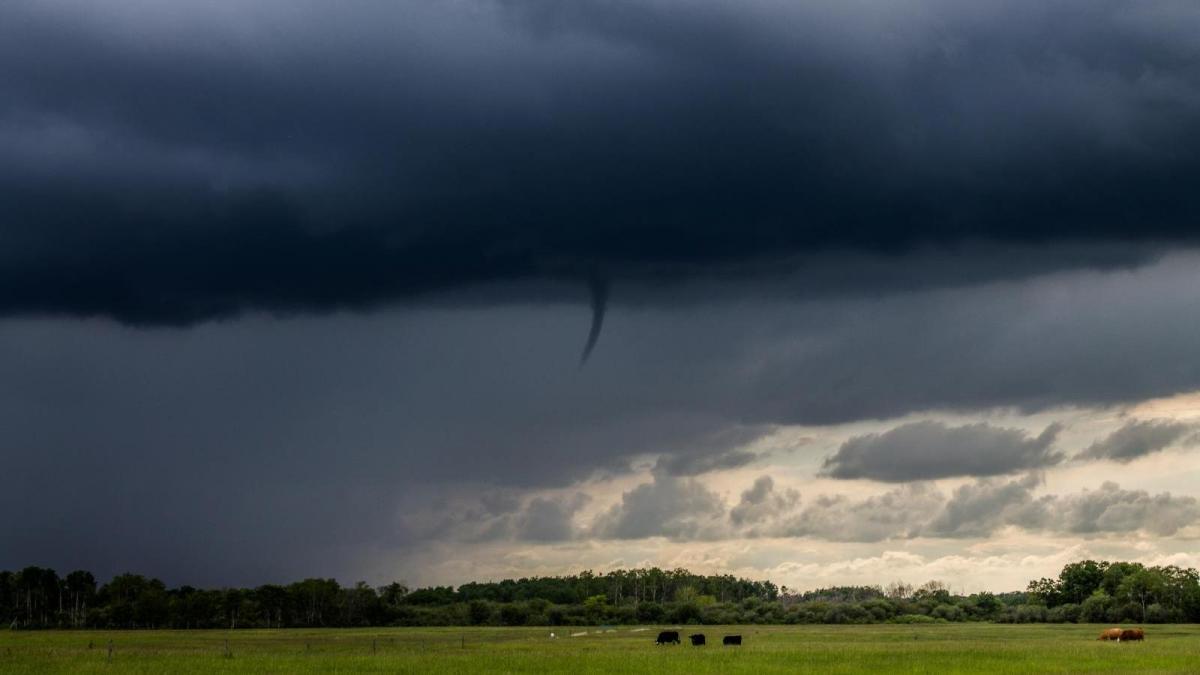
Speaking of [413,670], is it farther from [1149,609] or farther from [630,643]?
[1149,609]

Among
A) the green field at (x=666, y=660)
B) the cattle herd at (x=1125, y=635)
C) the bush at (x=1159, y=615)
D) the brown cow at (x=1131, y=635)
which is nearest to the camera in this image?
the green field at (x=666, y=660)

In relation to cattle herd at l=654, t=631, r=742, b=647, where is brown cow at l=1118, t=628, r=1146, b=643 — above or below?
below

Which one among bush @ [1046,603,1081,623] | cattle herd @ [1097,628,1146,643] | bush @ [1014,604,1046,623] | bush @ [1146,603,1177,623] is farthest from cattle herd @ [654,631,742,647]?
bush @ [1146,603,1177,623]

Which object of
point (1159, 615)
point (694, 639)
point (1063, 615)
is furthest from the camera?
point (1063, 615)

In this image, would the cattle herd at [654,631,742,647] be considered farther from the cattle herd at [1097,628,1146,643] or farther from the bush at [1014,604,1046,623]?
the bush at [1014,604,1046,623]

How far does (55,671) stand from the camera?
2768 inches

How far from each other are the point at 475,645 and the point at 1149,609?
131312mm

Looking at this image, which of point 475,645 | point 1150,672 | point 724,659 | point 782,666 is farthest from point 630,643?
point 1150,672

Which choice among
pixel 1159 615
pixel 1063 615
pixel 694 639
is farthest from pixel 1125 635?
pixel 1063 615

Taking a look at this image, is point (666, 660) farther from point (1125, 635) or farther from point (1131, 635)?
point (1131, 635)

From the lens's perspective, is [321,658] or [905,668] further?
[321,658]

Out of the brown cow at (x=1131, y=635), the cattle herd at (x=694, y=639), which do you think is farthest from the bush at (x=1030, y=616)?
the cattle herd at (x=694, y=639)

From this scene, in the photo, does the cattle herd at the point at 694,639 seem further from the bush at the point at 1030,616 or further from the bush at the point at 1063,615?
the bush at the point at 1063,615

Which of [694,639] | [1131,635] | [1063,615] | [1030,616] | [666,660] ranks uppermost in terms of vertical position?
[666,660]
